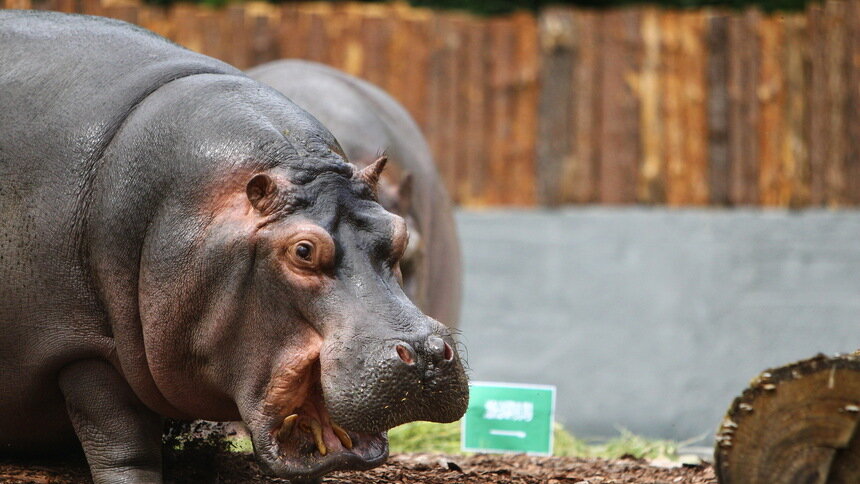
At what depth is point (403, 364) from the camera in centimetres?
317

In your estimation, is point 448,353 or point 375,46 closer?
point 448,353

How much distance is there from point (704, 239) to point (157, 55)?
5435 millimetres

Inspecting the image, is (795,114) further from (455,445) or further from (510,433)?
(510,433)

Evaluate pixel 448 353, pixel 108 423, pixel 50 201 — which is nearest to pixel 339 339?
pixel 448 353

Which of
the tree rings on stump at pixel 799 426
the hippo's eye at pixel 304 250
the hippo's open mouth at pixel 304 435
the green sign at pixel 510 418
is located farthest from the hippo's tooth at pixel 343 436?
the green sign at pixel 510 418

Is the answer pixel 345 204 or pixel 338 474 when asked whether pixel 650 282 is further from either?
pixel 345 204

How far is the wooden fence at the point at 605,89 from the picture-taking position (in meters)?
8.55

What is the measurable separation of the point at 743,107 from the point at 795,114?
0.33m

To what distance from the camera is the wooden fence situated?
28.0 ft

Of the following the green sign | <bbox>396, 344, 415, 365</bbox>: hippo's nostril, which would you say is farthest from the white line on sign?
<bbox>396, 344, 415, 365</bbox>: hippo's nostril

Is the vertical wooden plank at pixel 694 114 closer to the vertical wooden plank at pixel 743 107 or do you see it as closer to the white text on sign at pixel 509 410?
the vertical wooden plank at pixel 743 107

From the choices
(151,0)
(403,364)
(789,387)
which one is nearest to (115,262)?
(403,364)

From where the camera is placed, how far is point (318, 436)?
11.0 ft

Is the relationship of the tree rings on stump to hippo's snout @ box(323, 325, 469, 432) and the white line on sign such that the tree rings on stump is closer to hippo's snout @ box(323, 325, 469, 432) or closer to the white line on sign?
hippo's snout @ box(323, 325, 469, 432)
